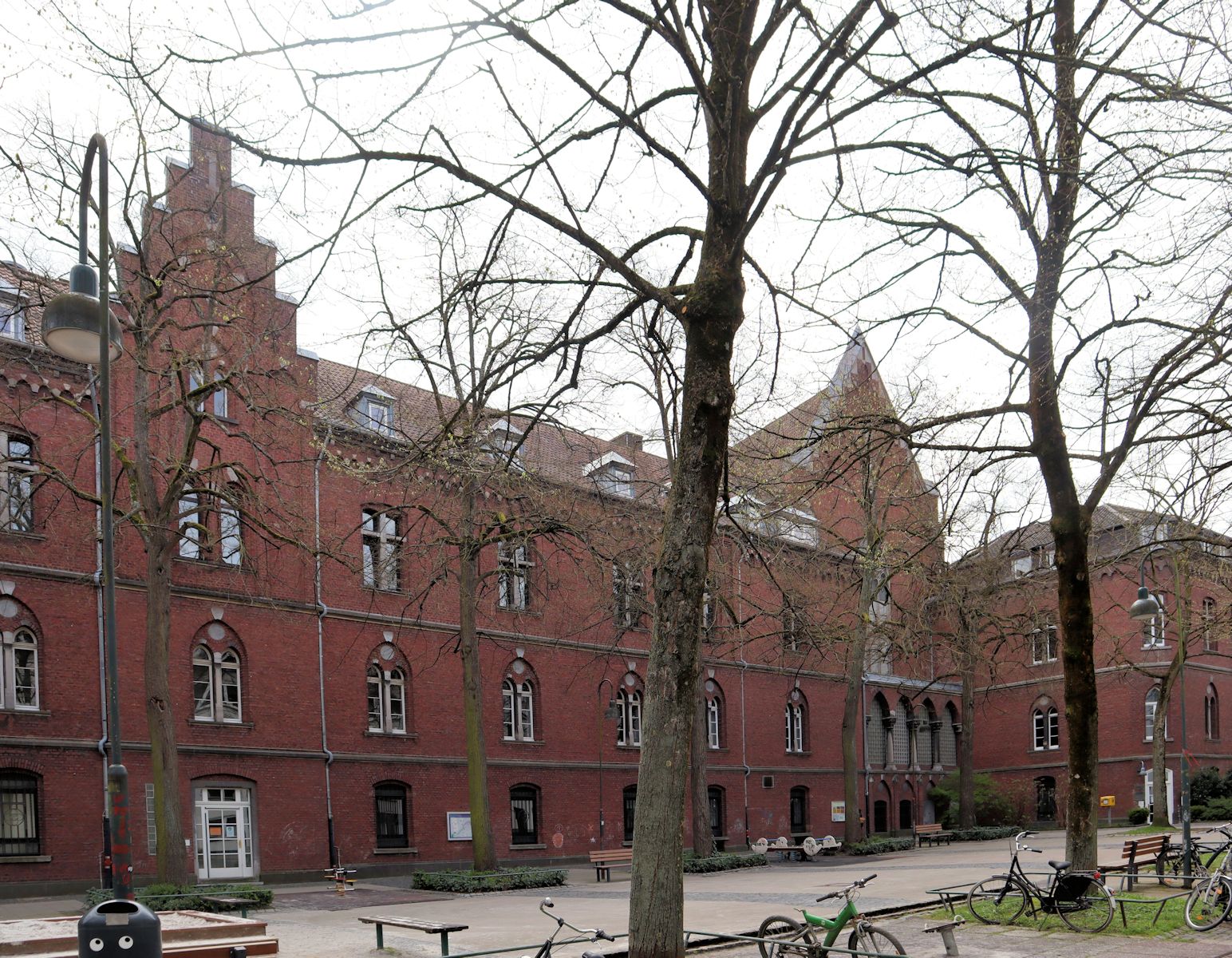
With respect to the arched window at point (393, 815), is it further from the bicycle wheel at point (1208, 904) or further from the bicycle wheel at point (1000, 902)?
the bicycle wheel at point (1208, 904)

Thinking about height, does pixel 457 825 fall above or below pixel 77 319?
below

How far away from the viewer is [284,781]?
26953 millimetres

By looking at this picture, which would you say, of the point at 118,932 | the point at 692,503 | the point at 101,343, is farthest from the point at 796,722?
the point at 118,932

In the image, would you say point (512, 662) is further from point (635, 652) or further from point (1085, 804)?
point (1085, 804)

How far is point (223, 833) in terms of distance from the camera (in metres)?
25.7

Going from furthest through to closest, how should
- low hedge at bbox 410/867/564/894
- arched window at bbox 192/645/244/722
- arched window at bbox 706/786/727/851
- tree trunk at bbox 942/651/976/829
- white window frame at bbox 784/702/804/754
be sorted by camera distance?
1. white window frame at bbox 784/702/804/754
2. tree trunk at bbox 942/651/976/829
3. arched window at bbox 706/786/727/851
4. arched window at bbox 192/645/244/722
5. low hedge at bbox 410/867/564/894

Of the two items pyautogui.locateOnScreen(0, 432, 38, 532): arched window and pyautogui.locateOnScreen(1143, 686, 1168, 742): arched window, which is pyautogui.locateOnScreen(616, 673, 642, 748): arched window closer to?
pyautogui.locateOnScreen(0, 432, 38, 532): arched window

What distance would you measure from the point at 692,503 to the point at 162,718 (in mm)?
14072

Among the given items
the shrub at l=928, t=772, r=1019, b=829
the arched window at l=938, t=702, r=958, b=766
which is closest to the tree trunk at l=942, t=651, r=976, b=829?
the shrub at l=928, t=772, r=1019, b=829

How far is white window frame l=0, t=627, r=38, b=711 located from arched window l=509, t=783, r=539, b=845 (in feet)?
44.9

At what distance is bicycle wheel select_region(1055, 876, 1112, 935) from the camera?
42.3 ft

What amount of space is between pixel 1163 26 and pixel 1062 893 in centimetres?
930

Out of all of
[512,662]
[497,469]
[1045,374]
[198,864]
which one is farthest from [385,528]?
[1045,374]

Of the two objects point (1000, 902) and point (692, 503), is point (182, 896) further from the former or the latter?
point (692, 503)
